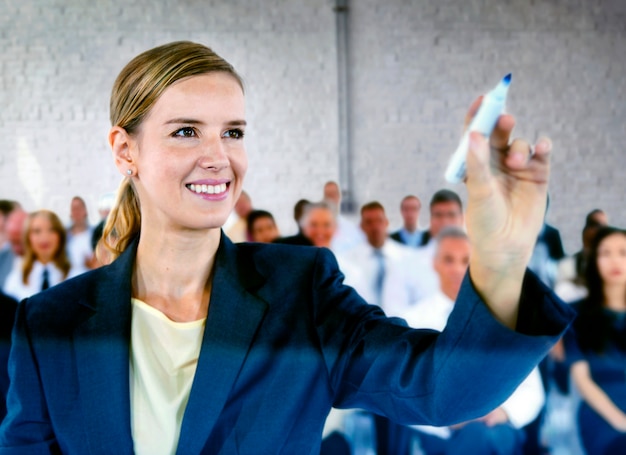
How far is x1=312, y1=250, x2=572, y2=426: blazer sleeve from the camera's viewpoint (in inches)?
18.7

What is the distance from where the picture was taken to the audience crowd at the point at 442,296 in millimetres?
1854

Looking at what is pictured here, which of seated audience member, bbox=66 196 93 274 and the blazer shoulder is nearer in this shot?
the blazer shoulder

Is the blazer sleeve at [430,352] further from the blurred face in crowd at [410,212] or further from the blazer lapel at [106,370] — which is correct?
the blurred face in crowd at [410,212]

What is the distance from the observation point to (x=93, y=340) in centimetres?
69

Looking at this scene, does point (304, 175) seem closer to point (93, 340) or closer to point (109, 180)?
point (109, 180)

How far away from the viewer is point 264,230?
7.56ft

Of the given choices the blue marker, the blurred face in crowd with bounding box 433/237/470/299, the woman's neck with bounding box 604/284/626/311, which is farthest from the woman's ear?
the woman's neck with bounding box 604/284/626/311

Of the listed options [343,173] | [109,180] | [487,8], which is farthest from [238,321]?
[487,8]

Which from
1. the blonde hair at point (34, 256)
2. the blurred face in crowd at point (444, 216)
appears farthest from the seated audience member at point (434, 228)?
the blonde hair at point (34, 256)

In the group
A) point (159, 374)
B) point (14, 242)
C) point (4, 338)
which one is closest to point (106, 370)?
point (159, 374)

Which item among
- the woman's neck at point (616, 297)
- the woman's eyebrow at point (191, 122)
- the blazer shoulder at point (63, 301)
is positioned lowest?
the woman's neck at point (616, 297)

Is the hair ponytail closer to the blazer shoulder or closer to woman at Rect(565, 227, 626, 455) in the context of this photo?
the blazer shoulder

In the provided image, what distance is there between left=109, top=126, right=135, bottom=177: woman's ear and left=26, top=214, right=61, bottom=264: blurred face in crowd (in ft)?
5.00

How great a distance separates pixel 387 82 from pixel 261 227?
833 mm
